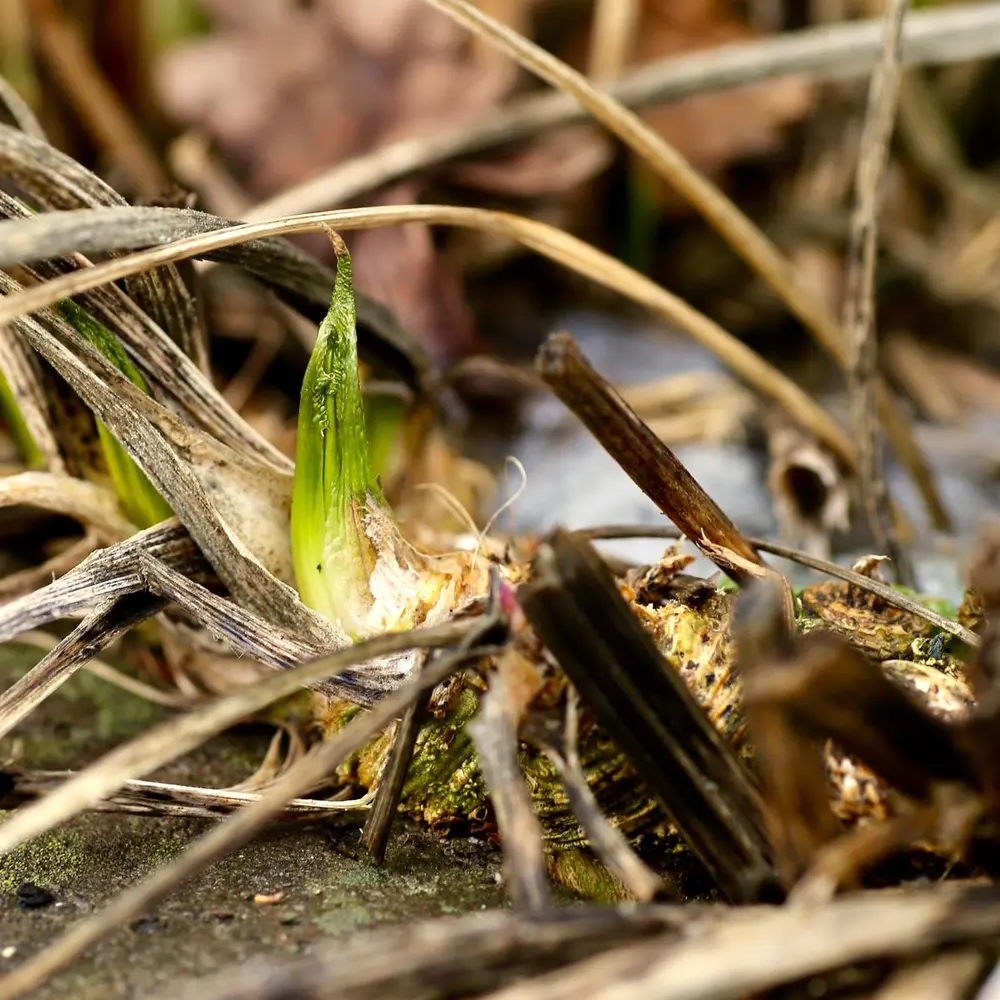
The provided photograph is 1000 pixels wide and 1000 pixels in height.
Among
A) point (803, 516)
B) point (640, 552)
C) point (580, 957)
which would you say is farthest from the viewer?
point (803, 516)

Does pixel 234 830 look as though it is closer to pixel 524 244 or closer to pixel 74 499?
pixel 74 499

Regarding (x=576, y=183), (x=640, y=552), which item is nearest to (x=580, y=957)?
(x=640, y=552)

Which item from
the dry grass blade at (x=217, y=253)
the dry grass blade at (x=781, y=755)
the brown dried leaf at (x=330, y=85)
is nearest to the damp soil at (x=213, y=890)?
the dry grass blade at (x=781, y=755)

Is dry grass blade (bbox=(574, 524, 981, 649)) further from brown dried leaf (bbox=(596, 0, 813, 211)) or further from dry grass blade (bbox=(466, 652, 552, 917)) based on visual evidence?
brown dried leaf (bbox=(596, 0, 813, 211))

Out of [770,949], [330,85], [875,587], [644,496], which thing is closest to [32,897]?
[770,949]

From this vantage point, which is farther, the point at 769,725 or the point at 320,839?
the point at 320,839

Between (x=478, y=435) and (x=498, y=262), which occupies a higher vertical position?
(x=498, y=262)

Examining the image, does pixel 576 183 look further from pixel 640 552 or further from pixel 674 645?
pixel 674 645

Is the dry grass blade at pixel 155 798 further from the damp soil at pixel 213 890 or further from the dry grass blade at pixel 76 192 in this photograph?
the dry grass blade at pixel 76 192
